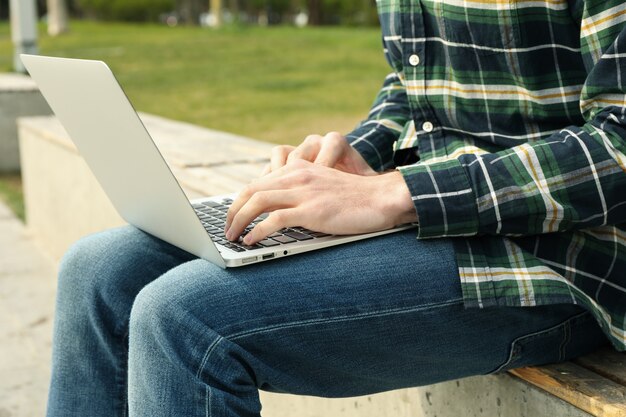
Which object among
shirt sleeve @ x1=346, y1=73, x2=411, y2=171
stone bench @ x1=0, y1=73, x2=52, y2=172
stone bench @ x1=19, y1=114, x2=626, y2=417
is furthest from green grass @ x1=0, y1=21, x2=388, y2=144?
shirt sleeve @ x1=346, y1=73, x2=411, y2=171

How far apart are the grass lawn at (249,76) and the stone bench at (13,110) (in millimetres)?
262

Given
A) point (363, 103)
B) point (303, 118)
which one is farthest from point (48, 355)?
point (363, 103)

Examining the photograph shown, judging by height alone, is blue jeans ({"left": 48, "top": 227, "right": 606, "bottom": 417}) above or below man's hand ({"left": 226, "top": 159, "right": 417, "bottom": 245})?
below

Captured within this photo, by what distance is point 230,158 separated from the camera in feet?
12.3

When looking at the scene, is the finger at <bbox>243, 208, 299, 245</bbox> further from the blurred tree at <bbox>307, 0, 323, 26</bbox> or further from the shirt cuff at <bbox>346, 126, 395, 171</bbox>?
the blurred tree at <bbox>307, 0, 323, 26</bbox>

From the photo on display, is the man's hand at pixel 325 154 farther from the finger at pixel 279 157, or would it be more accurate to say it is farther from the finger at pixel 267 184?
the finger at pixel 267 184

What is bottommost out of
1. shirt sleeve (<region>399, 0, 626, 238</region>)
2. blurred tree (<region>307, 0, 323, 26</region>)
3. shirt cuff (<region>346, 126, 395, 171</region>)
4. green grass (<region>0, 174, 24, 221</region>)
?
blurred tree (<region>307, 0, 323, 26</region>)

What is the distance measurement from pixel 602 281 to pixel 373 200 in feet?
1.34

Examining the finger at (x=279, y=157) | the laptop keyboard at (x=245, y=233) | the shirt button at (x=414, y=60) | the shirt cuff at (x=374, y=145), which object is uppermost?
the shirt button at (x=414, y=60)

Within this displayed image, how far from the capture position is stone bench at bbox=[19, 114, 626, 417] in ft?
5.17

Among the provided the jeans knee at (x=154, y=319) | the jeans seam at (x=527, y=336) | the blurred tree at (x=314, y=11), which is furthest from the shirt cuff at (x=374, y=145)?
the blurred tree at (x=314, y=11)

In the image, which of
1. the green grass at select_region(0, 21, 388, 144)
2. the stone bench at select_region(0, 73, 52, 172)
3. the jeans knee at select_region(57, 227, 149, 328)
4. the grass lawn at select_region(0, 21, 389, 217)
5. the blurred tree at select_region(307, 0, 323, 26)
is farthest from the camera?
the blurred tree at select_region(307, 0, 323, 26)

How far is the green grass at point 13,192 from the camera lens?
243 inches

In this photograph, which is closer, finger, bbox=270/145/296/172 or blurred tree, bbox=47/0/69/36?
finger, bbox=270/145/296/172
